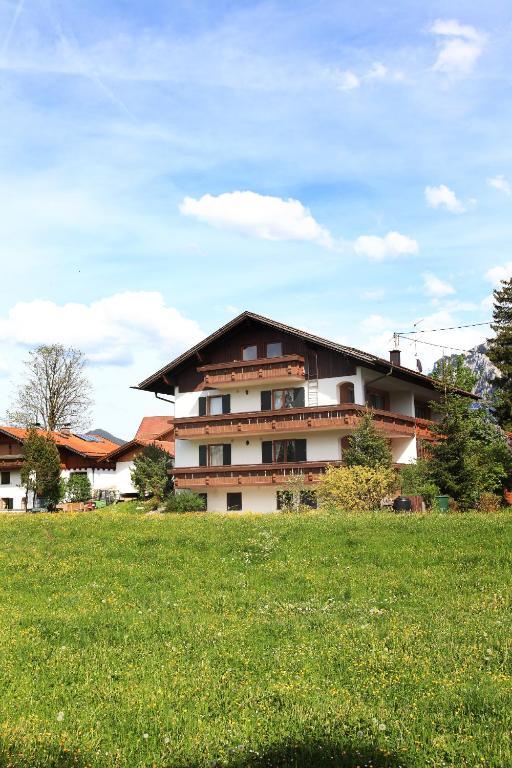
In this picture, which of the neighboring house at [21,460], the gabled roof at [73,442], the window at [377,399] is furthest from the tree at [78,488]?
the window at [377,399]

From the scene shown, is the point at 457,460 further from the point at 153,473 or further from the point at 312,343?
the point at 153,473

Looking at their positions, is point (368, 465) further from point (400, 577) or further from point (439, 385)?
point (400, 577)

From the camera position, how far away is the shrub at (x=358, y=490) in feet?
96.8

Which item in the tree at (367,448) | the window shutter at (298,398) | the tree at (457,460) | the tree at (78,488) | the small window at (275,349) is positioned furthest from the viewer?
the tree at (78,488)

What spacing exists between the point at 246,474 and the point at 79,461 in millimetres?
24044

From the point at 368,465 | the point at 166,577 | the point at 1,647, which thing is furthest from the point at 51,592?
the point at 368,465

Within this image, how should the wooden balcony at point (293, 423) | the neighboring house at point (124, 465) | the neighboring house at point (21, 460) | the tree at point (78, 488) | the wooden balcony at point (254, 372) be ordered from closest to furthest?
the wooden balcony at point (293, 423)
the wooden balcony at point (254, 372)
the tree at point (78, 488)
the neighboring house at point (21, 460)
the neighboring house at point (124, 465)

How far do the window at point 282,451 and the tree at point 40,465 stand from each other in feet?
54.1

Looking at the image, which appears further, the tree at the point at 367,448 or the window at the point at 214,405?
the window at the point at 214,405

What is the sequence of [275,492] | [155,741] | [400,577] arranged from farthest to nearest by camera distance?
[275,492], [400,577], [155,741]

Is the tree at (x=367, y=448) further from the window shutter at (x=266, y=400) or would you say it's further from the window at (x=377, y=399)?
the window shutter at (x=266, y=400)

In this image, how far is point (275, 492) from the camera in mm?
43219

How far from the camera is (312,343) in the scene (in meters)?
42.6

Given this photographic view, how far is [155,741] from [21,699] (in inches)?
84.3
